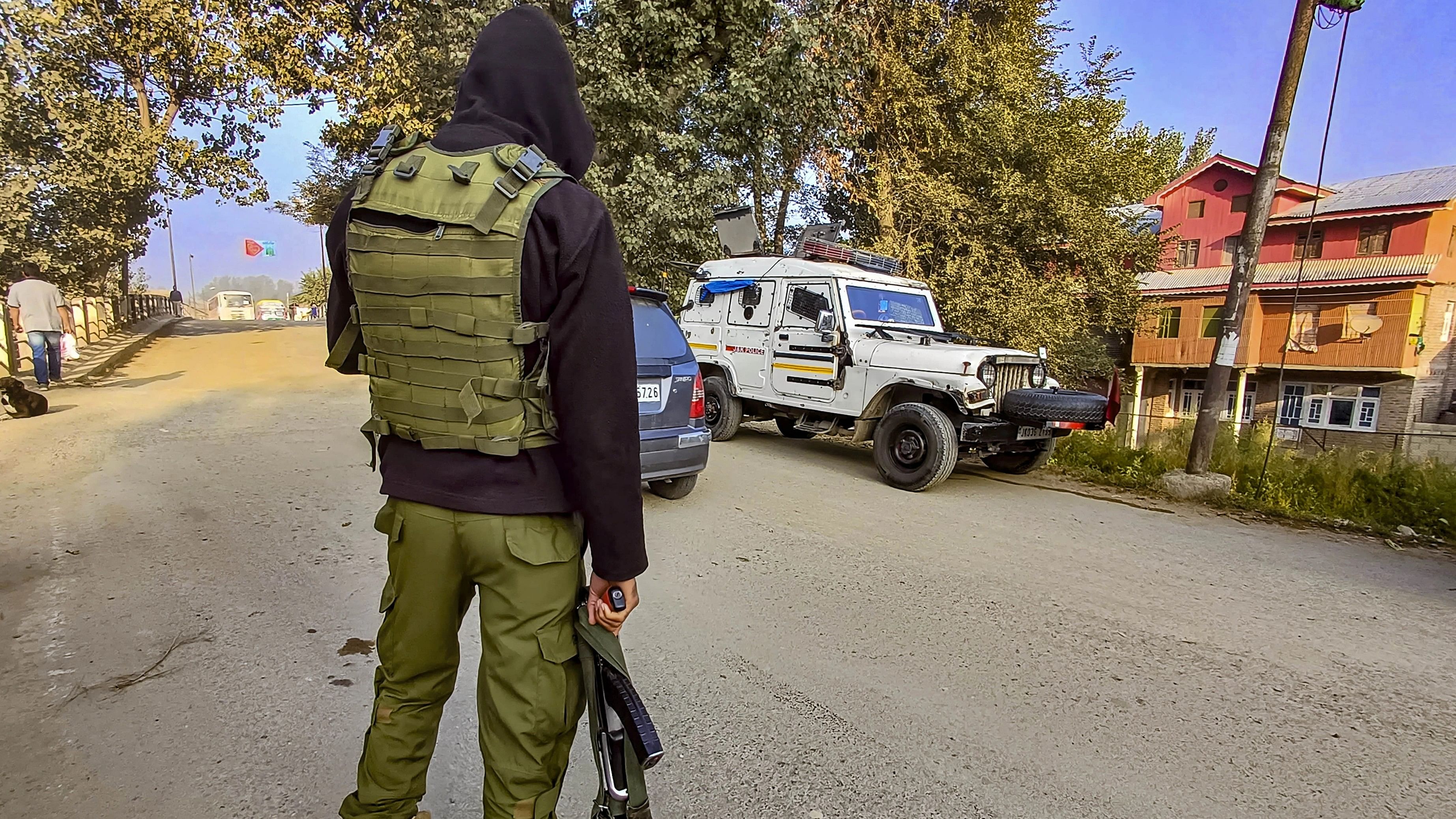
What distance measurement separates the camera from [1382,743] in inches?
107

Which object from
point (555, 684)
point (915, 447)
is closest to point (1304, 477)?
point (915, 447)

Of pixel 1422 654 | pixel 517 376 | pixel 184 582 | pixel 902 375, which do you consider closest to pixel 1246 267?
pixel 902 375

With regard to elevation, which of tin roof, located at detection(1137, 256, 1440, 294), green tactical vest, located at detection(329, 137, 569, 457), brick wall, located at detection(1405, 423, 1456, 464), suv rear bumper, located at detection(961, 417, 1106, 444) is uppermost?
tin roof, located at detection(1137, 256, 1440, 294)

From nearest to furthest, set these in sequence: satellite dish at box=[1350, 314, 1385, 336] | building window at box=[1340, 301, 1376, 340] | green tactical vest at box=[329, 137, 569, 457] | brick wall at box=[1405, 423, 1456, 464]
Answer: green tactical vest at box=[329, 137, 569, 457] < brick wall at box=[1405, 423, 1456, 464] < satellite dish at box=[1350, 314, 1385, 336] < building window at box=[1340, 301, 1376, 340]

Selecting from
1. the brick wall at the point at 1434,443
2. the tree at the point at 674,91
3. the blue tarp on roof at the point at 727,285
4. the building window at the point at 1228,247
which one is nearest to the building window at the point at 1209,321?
the building window at the point at 1228,247

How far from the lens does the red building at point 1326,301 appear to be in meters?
20.8

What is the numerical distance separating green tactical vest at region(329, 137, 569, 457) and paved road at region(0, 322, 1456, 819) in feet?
4.47

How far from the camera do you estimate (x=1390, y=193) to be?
22.2 meters

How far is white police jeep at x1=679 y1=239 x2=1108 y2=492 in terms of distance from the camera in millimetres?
6371

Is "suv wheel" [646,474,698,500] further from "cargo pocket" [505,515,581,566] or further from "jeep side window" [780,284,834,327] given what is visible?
"cargo pocket" [505,515,581,566]

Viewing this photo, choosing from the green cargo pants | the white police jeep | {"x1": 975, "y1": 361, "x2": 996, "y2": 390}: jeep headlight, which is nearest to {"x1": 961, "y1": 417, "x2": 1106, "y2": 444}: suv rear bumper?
the white police jeep

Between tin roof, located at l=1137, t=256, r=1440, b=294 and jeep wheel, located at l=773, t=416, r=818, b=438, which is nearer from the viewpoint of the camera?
jeep wheel, located at l=773, t=416, r=818, b=438

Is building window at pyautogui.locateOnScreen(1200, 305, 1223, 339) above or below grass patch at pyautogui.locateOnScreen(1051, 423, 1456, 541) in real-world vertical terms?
above

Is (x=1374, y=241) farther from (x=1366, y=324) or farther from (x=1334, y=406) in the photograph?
(x=1334, y=406)
